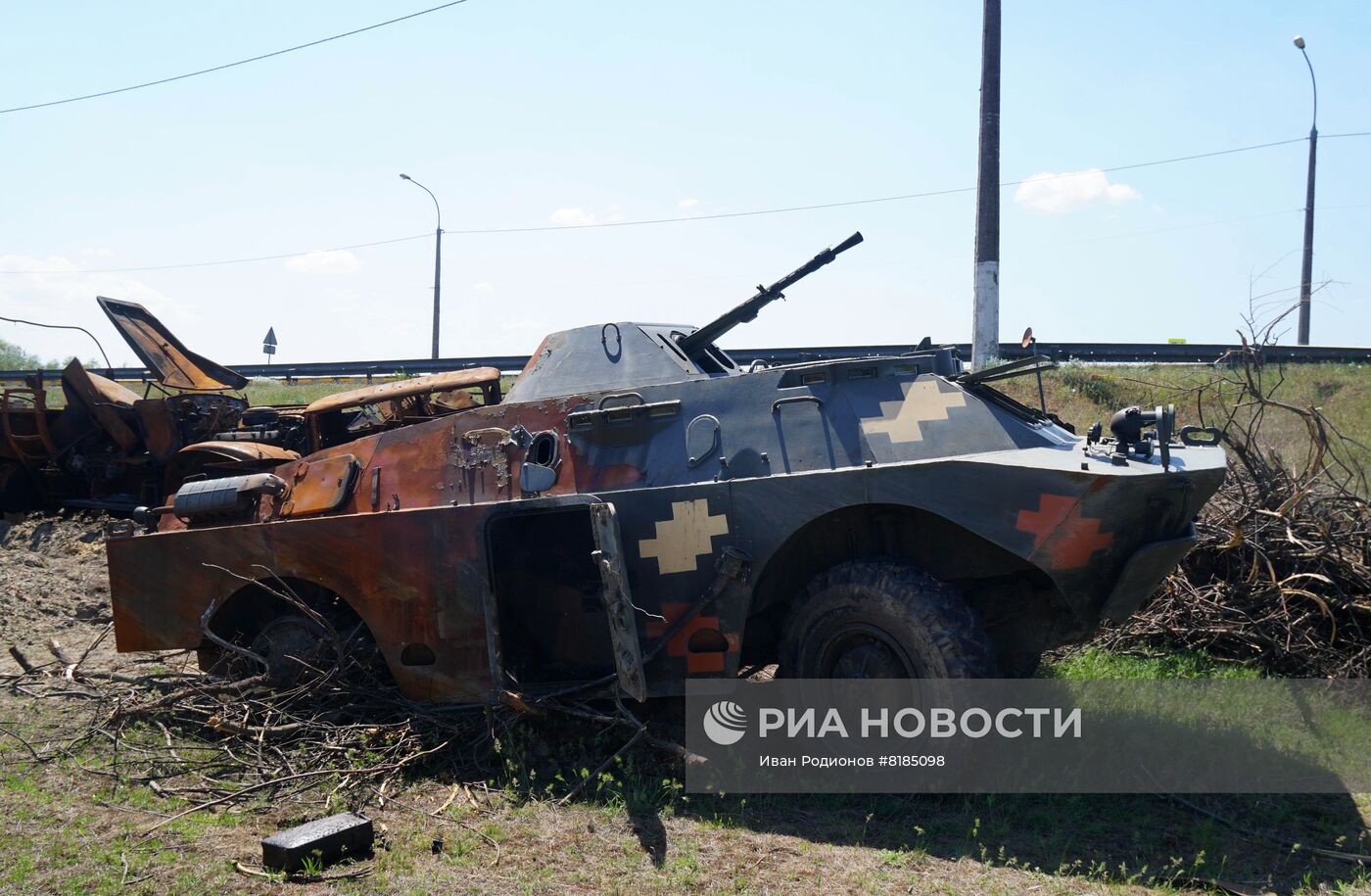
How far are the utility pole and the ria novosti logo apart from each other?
6308 millimetres

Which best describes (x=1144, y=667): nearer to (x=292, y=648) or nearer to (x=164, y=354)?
(x=292, y=648)

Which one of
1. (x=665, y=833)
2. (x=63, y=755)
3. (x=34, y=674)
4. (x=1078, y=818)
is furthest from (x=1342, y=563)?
(x=34, y=674)

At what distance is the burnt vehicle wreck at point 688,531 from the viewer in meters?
5.68

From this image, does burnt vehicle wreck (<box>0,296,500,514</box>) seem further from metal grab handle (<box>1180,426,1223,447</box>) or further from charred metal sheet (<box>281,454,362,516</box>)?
metal grab handle (<box>1180,426,1223,447</box>)

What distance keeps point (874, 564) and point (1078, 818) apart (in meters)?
1.53

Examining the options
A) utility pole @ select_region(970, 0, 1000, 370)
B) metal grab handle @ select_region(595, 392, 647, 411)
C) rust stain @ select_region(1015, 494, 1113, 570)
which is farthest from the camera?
utility pole @ select_region(970, 0, 1000, 370)

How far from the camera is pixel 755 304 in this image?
25.2 ft

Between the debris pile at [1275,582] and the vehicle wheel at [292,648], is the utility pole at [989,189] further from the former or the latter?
the vehicle wheel at [292,648]

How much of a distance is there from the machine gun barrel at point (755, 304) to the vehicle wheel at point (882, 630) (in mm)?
2099

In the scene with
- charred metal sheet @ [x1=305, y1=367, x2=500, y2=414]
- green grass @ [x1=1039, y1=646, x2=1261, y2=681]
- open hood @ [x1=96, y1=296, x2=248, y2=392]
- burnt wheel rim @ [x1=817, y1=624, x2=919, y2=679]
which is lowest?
green grass @ [x1=1039, y1=646, x2=1261, y2=681]

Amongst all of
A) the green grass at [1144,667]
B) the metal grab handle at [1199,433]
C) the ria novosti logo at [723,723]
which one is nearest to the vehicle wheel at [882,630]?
the ria novosti logo at [723,723]

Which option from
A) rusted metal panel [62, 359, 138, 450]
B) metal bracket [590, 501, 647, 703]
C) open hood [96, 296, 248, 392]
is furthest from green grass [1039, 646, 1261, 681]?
rusted metal panel [62, 359, 138, 450]

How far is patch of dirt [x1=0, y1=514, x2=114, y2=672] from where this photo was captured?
9461 mm

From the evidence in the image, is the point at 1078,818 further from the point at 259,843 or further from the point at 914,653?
the point at 259,843
